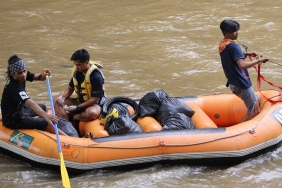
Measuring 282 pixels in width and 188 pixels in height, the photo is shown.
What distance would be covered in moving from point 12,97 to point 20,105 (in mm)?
214

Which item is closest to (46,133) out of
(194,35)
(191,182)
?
(191,182)

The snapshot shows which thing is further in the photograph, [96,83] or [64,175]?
[96,83]

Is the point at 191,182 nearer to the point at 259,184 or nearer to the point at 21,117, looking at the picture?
the point at 259,184

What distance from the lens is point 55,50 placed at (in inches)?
433

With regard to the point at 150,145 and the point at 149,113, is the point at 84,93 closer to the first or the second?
the point at 149,113

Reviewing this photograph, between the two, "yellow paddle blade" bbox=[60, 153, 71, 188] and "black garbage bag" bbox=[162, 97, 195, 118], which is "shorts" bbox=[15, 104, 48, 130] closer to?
"yellow paddle blade" bbox=[60, 153, 71, 188]

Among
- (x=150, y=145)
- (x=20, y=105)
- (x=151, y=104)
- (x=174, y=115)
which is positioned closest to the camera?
(x=150, y=145)

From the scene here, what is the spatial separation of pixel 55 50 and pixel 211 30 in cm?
320

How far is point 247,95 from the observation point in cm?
691

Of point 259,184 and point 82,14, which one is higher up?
point 82,14

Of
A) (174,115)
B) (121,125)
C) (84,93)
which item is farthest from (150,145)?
(84,93)

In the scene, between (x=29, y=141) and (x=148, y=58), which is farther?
(x=148, y=58)

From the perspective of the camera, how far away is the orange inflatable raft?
642 centimetres

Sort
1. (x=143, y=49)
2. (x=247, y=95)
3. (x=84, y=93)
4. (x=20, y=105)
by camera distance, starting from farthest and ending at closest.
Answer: (x=143, y=49) → (x=84, y=93) → (x=247, y=95) → (x=20, y=105)
